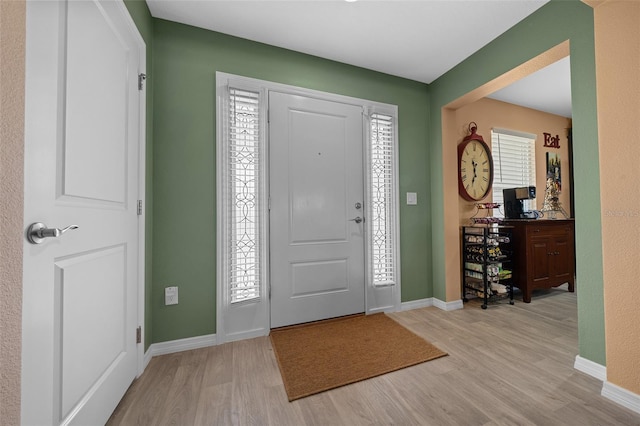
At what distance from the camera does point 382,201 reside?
2703 mm

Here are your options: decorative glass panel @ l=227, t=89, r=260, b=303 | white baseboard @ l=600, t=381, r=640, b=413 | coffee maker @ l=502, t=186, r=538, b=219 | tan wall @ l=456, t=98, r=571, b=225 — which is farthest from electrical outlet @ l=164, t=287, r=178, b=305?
coffee maker @ l=502, t=186, r=538, b=219

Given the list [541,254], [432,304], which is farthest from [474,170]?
[432,304]

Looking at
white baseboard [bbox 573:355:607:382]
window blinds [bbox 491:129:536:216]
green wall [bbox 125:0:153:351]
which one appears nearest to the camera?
white baseboard [bbox 573:355:607:382]

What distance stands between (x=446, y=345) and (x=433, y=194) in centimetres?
157

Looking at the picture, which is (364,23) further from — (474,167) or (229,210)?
(474,167)

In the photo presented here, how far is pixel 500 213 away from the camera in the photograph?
344cm

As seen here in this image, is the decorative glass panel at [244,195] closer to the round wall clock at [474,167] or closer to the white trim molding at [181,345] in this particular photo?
the white trim molding at [181,345]

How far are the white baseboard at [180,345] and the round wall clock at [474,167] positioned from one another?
9.92 feet

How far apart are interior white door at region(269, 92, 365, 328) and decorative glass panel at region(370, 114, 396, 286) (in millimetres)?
165

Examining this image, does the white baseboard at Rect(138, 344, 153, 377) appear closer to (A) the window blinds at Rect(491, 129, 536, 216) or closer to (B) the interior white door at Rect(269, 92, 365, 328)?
(B) the interior white door at Rect(269, 92, 365, 328)

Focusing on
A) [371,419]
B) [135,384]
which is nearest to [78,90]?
[135,384]

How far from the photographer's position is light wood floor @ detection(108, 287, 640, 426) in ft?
4.18

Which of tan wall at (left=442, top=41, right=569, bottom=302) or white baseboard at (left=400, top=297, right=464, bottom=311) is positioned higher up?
tan wall at (left=442, top=41, right=569, bottom=302)

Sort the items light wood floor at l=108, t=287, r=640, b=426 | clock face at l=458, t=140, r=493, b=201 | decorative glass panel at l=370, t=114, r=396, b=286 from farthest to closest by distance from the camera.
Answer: clock face at l=458, t=140, r=493, b=201, decorative glass panel at l=370, t=114, r=396, b=286, light wood floor at l=108, t=287, r=640, b=426
